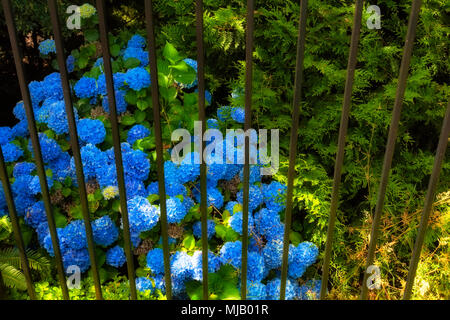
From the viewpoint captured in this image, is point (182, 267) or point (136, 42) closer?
point (182, 267)

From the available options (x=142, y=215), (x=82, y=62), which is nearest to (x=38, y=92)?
(x=82, y=62)

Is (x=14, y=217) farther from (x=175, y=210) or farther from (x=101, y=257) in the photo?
(x=101, y=257)

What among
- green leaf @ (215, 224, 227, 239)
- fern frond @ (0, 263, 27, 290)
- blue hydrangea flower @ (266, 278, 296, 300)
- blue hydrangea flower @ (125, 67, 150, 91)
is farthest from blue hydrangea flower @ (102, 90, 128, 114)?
blue hydrangea flower @ (266, 278, 296, 300)

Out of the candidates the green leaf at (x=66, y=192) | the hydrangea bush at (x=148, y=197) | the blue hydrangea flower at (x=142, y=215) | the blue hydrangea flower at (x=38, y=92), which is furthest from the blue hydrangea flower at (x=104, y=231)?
the blue hydrangea flower at (x=38, y=92)

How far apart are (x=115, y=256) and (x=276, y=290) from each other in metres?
0.89

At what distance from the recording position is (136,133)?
2.66 metres

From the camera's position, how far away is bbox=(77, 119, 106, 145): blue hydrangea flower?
2.54m

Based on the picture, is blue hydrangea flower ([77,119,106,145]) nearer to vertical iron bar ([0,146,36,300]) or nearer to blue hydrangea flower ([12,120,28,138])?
blue hydrangea flower ([12,120,28,138])

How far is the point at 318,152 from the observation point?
2.57 metres

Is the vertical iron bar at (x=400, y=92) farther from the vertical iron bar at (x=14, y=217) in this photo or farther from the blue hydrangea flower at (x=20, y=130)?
the blue hydrangea flower at (x=20, y=130)

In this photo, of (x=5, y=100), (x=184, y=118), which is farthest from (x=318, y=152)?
(x=5, y=100)

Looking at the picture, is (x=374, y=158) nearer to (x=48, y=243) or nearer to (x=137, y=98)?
(x=137, y=98)

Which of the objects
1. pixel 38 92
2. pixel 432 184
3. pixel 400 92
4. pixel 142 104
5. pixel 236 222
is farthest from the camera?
pixel 38 92

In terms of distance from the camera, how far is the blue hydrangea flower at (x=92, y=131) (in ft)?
8.34
